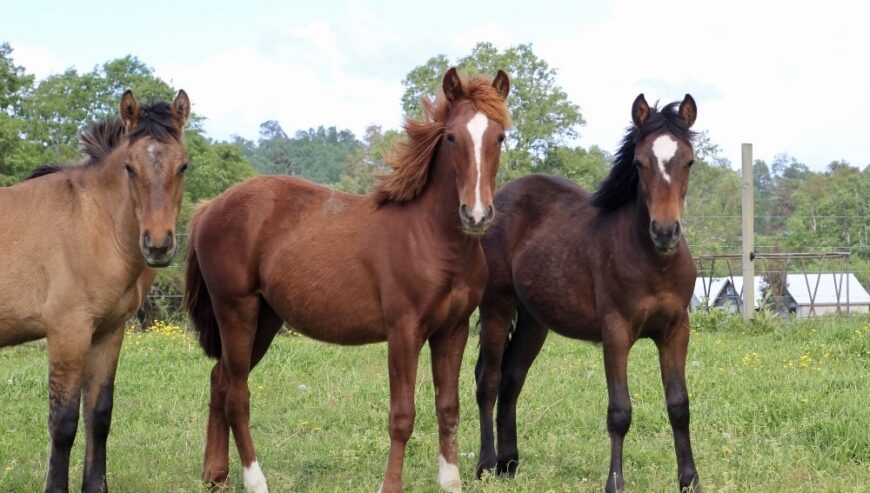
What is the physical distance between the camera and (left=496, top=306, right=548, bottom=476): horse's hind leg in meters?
6.41

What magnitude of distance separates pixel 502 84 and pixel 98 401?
3.10 m

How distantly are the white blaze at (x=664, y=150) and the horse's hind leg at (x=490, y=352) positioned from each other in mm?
1757

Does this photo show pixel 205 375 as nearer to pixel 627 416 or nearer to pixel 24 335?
pixel 24 335

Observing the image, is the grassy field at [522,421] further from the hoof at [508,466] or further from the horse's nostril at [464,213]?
the horse's nostril at [464,213]

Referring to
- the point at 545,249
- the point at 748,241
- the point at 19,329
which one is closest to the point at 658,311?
the point at 545,249

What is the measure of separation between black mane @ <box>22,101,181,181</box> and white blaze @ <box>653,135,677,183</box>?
2.81 metres

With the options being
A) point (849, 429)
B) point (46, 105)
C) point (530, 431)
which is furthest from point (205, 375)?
point (46, 105)

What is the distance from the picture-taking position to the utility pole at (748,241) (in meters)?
12.6

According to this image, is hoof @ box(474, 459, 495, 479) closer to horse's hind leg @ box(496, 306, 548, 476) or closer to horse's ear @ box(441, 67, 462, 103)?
horse's hind leg @ box(496, 306, 548, 476)

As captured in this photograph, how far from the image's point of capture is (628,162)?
5.95 m

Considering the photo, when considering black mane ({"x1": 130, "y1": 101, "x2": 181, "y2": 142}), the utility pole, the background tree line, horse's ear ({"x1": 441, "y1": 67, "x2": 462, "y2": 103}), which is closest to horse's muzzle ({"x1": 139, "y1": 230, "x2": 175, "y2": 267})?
black mane ({"x1": 130, "y1": 101, "x2": 181, "y2": 142})

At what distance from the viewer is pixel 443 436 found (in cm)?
553

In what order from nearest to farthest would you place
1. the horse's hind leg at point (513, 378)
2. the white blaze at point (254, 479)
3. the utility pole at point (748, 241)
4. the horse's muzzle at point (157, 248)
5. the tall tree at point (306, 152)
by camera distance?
the horse's muzzle at point (157, 248) → the white blaze at point (254, 479) → the horse's hind leg at point (513, 378) → the utility pole at point (748, 241) → the tall tree at point (306, 152)

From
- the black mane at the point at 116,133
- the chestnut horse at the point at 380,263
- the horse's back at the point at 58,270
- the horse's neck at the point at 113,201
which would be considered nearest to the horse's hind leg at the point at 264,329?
the chestnut horse at the point at 380,263
